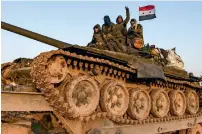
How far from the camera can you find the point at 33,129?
8.46 m

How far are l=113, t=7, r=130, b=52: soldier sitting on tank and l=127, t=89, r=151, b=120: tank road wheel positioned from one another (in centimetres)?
188

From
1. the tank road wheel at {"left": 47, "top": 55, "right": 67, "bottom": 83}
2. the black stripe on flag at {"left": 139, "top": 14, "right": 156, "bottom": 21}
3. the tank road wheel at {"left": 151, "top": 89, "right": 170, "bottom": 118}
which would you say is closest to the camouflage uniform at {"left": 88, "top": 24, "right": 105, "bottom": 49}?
the tank road wheel at {"left": 151, "top": 89, "right": 170, "bottom": 118}

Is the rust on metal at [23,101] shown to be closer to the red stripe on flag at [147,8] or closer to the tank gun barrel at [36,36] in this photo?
the tank gun barrel at [36,36]

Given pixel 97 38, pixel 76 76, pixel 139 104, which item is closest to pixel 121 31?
pixel 97 38

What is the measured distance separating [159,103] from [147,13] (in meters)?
7.46

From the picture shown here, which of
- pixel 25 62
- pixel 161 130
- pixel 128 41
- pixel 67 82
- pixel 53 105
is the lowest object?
pixel 161 130

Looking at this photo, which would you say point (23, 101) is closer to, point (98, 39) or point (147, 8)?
point (98, 39)

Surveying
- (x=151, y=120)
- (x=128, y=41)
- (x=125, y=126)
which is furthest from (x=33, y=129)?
(x=128, y=41)

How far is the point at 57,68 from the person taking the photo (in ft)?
20.3

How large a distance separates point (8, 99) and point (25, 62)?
9.77 ft

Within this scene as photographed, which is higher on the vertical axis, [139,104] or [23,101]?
[23,101]

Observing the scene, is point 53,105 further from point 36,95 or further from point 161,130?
point 161,130

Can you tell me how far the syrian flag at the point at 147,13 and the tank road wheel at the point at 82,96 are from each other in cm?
965

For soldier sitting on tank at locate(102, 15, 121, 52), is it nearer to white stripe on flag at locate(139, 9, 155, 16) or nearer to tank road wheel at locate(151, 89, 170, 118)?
tank road wheel at locate(151, 89, 170, 118)
